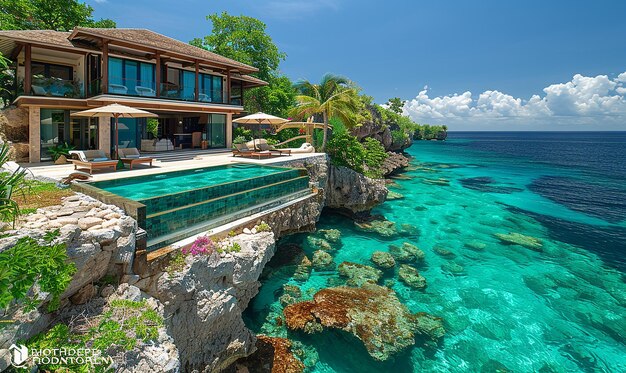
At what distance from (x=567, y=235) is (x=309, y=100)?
65.3 ft

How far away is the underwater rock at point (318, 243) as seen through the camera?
627 inches

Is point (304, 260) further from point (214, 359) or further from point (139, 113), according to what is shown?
point (139, 113)

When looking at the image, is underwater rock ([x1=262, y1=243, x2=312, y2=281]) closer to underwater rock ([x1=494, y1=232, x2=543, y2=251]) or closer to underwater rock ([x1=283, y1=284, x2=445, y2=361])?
underwater rock ([x1=283, y1=284, x2=445, y2=361])

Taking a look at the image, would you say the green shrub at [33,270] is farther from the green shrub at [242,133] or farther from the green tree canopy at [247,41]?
the green tree canopy at [247,41]

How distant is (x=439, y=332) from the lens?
34.1 feet

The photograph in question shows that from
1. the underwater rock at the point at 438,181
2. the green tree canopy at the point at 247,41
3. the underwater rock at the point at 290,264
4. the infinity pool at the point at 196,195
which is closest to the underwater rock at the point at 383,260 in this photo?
the underwater rock at the point at 290,264

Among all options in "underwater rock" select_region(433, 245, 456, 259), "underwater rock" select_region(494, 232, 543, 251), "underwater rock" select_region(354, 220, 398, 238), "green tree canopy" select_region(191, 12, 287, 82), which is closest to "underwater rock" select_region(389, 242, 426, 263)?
"underwater rock" select_region(433, 245, 456, 259)

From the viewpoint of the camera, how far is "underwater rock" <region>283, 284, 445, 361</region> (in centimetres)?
960

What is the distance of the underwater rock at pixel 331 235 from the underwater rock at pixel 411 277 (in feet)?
12.9

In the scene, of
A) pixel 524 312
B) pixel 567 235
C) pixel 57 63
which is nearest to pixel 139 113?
pixel 57 63

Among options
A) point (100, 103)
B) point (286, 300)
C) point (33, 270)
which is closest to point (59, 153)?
point (100, 103)

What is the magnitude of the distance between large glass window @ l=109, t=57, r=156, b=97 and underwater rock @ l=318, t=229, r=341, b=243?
13821 millimetres

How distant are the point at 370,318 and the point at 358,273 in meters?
3.14

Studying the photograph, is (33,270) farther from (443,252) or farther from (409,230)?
(409,230)
